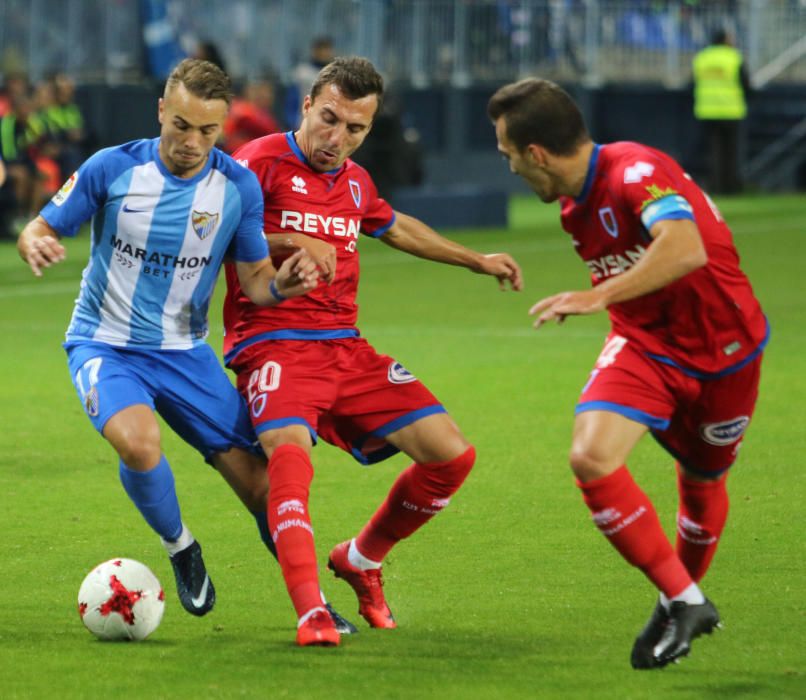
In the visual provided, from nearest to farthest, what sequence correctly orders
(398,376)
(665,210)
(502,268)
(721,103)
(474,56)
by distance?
(665,210), (398,376), (502,268), (721,103), (474,56)

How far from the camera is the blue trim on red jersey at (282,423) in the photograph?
5676 mm

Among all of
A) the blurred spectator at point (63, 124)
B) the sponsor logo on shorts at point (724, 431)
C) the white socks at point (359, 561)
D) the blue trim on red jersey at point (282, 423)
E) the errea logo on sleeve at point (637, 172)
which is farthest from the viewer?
the blurred spectator at point (63, 124)

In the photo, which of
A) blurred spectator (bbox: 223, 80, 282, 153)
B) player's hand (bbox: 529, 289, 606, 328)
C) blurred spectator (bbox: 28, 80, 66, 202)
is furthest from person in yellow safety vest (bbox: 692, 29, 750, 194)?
player's hand (bbox: 529, 289, 606, 328)

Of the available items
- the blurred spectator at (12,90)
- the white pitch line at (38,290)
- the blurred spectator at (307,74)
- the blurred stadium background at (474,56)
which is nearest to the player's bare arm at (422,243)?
the white pitch line at (38,290)

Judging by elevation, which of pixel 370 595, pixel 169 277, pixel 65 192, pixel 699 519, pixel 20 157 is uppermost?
pixel 65 192

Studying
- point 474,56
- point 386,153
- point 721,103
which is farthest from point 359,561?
point 474,56

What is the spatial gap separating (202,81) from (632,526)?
198 centimetres

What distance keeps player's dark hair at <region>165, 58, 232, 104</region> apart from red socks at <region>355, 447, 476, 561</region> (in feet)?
4.64

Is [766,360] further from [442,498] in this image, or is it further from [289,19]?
[289,19]

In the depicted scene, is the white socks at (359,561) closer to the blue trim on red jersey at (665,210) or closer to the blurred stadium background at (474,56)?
the blue trim on red jersey at (665,210)

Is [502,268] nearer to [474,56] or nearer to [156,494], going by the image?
[156,494]

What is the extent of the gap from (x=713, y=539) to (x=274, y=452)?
148cm

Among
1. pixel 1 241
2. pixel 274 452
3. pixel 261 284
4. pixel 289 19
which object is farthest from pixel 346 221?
pixel 289 19

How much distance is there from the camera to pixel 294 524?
5.40 metres
